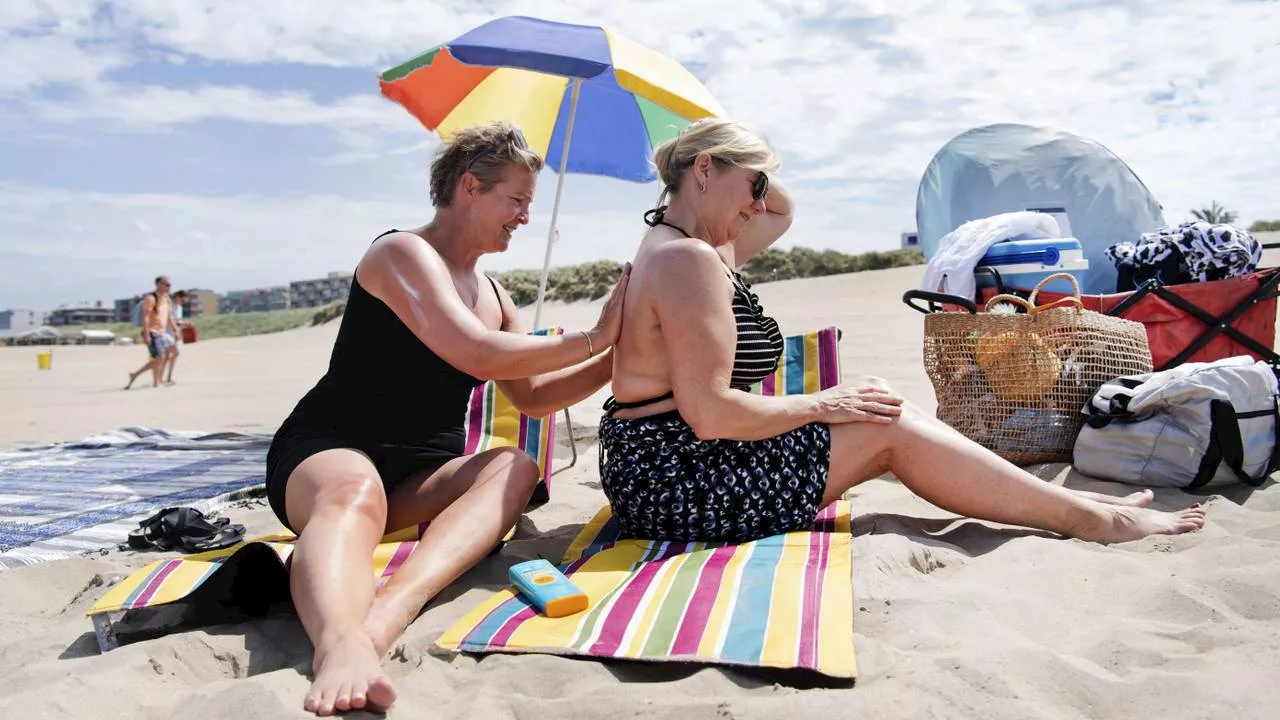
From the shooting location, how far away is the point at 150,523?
11.5 feet

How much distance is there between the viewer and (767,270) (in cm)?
2708

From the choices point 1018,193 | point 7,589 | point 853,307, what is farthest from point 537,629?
point 853,307

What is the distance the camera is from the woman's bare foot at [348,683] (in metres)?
1.81

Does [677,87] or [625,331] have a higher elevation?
[677,87]

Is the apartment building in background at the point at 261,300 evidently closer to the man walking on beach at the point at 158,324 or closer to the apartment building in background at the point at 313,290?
the apartment building in background at the point at 313,290

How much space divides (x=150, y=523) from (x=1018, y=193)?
523 cm

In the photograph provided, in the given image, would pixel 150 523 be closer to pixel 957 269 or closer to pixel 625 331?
pixel 625 331

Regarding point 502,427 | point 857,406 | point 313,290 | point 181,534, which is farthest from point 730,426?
point 313,290

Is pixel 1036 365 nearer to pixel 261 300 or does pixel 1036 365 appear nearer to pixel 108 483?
pixel 108 483

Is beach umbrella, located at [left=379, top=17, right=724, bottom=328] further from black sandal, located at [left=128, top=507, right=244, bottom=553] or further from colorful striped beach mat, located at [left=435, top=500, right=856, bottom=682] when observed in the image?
colorful striped beach mat, located at [left=435, top=500, right=856, bottom=682]

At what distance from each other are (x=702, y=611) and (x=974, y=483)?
114cm

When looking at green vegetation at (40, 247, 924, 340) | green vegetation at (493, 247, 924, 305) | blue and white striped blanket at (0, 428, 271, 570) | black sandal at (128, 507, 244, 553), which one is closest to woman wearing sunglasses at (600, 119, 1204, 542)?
black sandal at (128, 507, 244, 553)

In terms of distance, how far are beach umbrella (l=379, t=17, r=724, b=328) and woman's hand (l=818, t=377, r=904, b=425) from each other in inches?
83.9

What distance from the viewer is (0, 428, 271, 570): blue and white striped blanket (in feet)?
12.1
